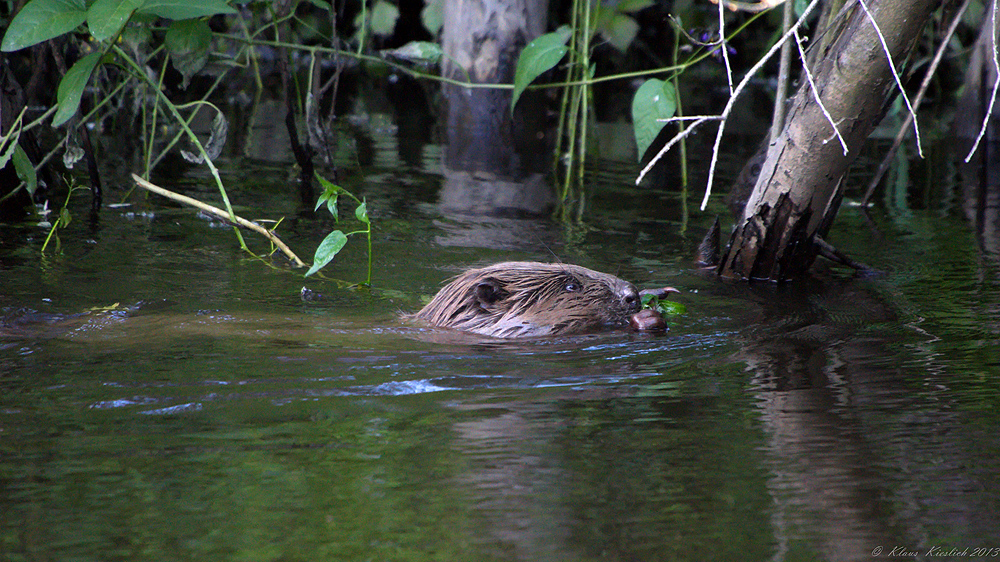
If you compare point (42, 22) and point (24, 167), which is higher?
point (42, 22)

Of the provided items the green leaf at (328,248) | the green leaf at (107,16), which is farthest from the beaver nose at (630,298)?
the green leaf at (107,16)

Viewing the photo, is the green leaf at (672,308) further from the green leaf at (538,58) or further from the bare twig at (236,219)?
the green leaf at (538,58)

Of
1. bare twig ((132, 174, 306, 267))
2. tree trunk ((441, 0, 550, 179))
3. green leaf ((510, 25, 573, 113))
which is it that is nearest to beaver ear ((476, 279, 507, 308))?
bare twig ((132, 174, 306, 267))

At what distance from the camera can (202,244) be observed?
16.9 ft

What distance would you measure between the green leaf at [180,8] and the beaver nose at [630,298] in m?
1.95

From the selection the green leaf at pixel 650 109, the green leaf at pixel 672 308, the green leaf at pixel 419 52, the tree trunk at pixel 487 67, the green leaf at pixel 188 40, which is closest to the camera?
the green leaf at pixel 672 308

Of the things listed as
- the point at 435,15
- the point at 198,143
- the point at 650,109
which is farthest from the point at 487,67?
the point at 198,143

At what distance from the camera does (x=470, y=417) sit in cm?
287

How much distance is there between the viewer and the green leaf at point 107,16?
4.02 meters

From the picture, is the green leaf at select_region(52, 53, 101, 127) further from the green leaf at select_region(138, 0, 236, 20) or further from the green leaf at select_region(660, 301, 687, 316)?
the green leaf at select_region(660, 301, 687, 316)

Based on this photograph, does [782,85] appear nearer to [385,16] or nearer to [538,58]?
[538,58]

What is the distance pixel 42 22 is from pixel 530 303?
2266 mm

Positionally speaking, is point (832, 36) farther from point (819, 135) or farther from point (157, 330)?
point (157, 330)

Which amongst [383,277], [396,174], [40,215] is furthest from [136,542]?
[396,174]
